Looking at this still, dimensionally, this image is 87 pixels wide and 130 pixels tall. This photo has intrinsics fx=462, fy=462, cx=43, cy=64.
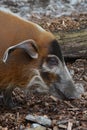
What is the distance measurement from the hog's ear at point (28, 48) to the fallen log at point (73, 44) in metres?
1.31

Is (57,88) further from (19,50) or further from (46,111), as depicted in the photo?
(19,50)

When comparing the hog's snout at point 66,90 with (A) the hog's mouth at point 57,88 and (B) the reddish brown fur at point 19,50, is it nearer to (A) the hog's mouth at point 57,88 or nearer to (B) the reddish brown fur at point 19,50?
(A) the hog's mouth at point 57,88

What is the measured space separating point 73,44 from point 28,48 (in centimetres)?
149

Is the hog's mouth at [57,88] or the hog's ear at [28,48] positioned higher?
the hog's ear at [28,48]

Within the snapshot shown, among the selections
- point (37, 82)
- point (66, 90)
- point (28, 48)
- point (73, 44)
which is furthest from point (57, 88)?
point (73, 44)

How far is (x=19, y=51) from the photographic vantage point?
427 cm

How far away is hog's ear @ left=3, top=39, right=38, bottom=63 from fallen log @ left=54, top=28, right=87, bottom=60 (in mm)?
1315

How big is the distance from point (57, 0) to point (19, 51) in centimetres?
466

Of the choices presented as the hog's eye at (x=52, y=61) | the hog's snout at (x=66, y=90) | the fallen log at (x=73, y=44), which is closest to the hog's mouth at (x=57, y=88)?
the hog's snout at (x=66, y=90)

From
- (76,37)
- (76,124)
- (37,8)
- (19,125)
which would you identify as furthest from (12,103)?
(37,8)

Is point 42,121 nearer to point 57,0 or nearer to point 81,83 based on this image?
point 81,83

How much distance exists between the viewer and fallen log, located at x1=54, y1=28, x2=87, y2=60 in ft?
18.2

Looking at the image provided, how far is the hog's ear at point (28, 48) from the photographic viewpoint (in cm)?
405

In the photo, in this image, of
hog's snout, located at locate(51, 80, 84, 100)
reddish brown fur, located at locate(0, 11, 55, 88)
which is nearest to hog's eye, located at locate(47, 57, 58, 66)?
reddish brown fur, located at locate(0, 11, 55, 88)
